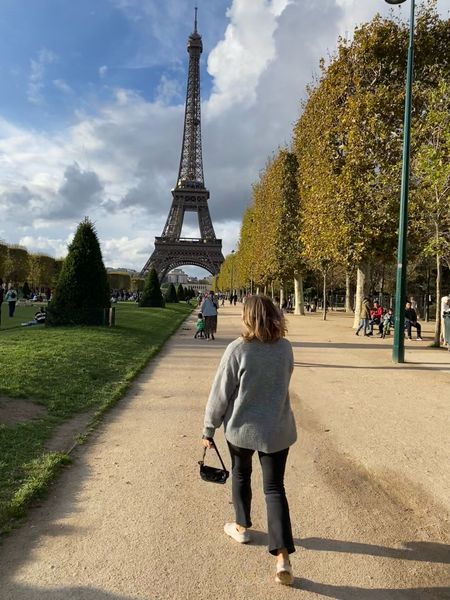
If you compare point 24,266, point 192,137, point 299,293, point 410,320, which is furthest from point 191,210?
point 410,320

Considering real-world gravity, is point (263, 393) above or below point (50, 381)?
above

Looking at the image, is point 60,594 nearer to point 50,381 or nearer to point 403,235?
point 50,381

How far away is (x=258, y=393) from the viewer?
315 cm

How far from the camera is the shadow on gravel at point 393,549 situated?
3.28 m

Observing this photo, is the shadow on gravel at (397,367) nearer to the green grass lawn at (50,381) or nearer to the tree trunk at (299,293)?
the green grass lawn at (50,381)

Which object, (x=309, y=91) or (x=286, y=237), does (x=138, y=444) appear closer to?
(x=309, y=91)

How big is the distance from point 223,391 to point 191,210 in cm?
9283

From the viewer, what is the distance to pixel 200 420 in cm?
667

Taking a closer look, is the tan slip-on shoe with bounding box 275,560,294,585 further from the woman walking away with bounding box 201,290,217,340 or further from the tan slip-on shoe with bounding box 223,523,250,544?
the woman walking away with bounding box 201,290,217,340

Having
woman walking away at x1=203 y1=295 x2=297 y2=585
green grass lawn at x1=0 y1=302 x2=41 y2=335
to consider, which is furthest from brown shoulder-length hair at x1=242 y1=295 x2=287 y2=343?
green grass lawn at x1=0 y1=302 x2=41 y2=335

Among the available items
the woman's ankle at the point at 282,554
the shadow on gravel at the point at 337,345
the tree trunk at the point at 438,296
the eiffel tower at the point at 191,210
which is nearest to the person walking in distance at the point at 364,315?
the shadow on gravel at the point at 337,345

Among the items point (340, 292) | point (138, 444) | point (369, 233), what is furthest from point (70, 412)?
point (340, 292)

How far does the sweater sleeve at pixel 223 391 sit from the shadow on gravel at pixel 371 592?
1011 millimetres

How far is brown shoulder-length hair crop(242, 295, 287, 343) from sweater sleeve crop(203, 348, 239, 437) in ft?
0.59
